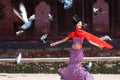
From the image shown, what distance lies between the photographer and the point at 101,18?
1503 cm

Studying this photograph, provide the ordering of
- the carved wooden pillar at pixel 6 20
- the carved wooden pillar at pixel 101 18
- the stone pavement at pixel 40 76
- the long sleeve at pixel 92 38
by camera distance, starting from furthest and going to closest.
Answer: the carved wooden pillar at pixel 6 20, the carved wooden pillar at pixel 101 18, the stone pavement at pixel 40 76, the long sleeve at pixel 92 38

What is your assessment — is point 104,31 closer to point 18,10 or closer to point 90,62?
point 90,62

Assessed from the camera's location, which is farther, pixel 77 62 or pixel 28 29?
pixel 28 29

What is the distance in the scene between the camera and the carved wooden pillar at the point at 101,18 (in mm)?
14992

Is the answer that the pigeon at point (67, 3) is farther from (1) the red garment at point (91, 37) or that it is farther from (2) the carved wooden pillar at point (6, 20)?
(1) the red garment at point (91, 37)

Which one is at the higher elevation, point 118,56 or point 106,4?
point 106,4

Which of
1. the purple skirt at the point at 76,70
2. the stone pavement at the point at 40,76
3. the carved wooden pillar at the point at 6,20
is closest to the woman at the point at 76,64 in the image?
the purple skirt at the point at 76,70

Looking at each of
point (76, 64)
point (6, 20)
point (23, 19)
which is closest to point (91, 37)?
point (76, 64)

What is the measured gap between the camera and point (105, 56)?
14.8 m

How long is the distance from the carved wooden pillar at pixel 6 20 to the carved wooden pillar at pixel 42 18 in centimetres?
73

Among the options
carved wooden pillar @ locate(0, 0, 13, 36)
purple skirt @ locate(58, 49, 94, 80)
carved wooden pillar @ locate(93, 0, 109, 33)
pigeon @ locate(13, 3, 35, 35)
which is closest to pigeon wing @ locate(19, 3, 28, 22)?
pigeon @ locate(13, 3, 35, 35)

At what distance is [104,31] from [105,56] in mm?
702

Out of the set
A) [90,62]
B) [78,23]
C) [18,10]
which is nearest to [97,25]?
[90,62]

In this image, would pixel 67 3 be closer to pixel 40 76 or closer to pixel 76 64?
pixel 40 76
